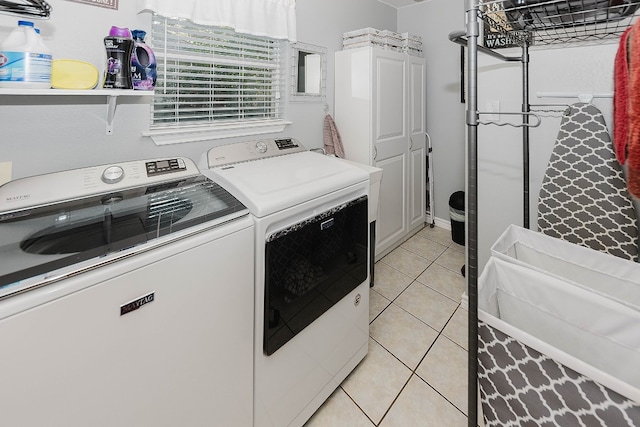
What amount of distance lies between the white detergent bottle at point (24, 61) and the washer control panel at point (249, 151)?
674 mm

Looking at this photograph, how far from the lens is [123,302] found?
0.82m

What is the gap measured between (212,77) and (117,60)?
663mm

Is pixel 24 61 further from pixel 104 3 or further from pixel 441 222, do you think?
pixel 441 222

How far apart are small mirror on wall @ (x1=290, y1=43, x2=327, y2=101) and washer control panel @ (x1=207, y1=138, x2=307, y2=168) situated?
1.98ft

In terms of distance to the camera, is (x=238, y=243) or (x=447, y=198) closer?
(x=238, y=243)

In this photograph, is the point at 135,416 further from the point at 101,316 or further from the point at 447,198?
the point at 447,198

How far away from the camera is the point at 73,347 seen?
2.44 ft

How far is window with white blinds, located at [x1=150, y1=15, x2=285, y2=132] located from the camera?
1691 mm

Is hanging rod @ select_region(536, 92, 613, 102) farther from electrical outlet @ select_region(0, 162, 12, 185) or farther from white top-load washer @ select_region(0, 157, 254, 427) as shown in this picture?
electrical outlet @ select_region(0, 162, 12, 185)

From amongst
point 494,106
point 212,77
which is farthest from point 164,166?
point 494,106

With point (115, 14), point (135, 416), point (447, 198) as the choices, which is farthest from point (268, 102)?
point (447, 198)

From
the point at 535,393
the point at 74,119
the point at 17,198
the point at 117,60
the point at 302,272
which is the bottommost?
the point at 535,393

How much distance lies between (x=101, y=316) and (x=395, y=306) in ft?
6.49

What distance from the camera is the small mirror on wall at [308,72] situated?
7.67 ft
